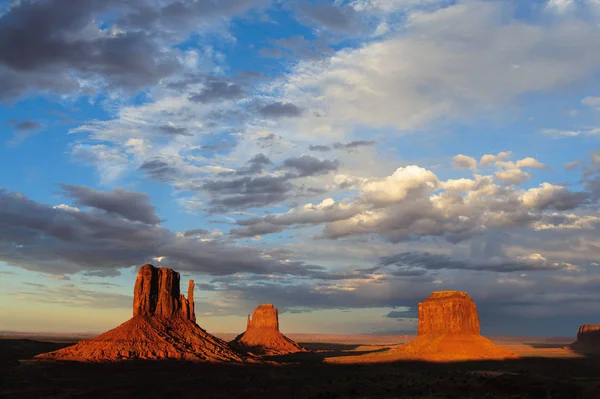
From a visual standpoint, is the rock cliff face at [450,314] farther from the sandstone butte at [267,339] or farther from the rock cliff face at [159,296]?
the rock cliff face at [159,296]

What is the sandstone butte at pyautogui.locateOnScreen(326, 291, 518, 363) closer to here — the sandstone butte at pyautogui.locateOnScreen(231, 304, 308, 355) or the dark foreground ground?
the sandstone butte at pyautogui.locateOnScreen(231, 304, 308, 355)

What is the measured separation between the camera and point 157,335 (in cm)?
11069

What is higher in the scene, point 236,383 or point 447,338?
point 447,338

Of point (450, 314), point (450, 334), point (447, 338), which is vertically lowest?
point (447, 338)

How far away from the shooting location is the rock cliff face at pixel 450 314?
148 metres

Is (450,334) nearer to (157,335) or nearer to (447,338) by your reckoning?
(447,338)

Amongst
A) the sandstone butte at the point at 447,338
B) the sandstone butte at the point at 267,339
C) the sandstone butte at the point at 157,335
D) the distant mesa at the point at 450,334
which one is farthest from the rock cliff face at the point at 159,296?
the distant mesa at the point at 450,334

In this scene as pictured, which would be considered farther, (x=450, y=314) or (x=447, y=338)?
(x=450, y=314)

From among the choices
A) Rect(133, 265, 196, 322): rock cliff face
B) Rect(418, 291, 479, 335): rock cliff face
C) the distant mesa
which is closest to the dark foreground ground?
Rect(133, 265, 196, 322): rock cliff face

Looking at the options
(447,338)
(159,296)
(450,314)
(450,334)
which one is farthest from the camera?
(450,314)

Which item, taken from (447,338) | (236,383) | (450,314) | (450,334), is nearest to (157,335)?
(236,383)

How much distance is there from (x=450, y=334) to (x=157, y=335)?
8054 cm

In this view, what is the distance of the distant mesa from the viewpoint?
13688 centimetres

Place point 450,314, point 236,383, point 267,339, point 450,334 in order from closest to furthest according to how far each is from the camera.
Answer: point 236,383
point 450,334
point 450,314
point 267,339
